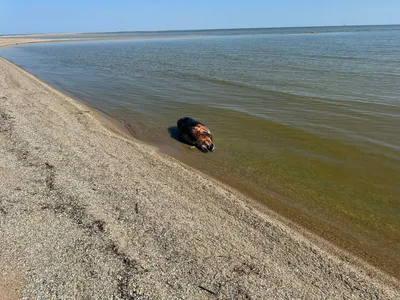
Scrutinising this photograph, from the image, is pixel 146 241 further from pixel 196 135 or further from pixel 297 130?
pixel 297 130

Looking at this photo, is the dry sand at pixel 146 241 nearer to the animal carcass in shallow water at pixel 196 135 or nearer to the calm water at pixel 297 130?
the calm water at pixel 297 130

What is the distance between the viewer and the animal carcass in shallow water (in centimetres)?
1117

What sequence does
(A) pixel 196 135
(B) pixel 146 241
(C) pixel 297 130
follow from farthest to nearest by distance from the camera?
(C) pixel 297 130 → (A) pixel 196 135 → (B) pixel 146 241

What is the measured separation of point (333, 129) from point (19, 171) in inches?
419

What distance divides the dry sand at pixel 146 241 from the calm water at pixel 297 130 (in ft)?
3.44

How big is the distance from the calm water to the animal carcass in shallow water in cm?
35

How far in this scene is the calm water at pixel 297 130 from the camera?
757cm

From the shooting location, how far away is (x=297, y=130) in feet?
41.9

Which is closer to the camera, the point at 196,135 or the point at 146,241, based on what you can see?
the point at 146,241

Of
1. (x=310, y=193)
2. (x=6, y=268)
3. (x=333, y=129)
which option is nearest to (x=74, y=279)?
(x=6, y=268)

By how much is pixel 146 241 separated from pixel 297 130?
8.72 metres

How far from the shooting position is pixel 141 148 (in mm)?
10797

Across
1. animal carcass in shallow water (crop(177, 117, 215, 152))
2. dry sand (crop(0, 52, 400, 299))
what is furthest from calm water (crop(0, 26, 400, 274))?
dry sand (crop(0, 52, 400, 299))

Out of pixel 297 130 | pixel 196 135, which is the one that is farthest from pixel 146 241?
pixel 297 130
